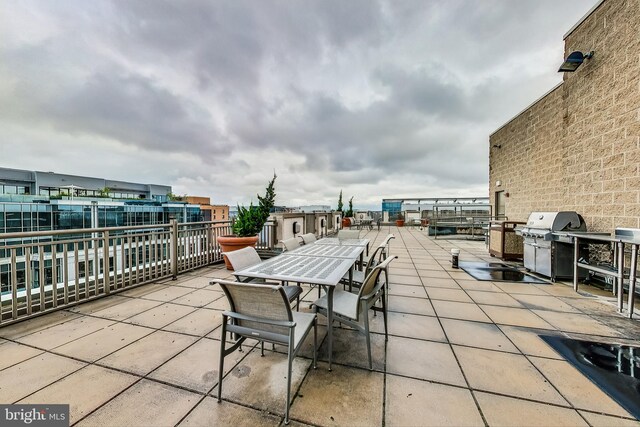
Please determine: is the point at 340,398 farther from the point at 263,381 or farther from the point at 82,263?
the point at 82,263

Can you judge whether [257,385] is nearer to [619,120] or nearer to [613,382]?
[613,382]

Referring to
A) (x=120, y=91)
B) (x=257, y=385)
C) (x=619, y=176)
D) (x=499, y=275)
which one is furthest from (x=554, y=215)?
(x=120, y=91)

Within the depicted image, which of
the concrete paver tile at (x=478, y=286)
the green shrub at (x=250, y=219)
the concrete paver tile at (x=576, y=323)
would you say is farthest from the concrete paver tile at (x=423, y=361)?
the green shrub at (x=250, y=219)

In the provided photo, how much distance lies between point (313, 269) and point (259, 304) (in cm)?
77

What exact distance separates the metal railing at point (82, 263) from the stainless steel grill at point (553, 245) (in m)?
6.36

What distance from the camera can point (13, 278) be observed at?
2.34 m

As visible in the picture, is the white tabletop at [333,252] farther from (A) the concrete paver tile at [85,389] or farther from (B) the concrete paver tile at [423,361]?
(A) the concrete paver tile at [85,389]

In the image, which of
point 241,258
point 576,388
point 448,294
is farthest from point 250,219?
point 576,388

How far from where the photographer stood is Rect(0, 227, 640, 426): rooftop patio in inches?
51.6

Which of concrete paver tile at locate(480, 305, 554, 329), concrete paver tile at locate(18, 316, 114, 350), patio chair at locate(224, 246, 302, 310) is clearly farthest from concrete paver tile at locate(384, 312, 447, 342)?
concrete paver tile at locate(18, 316, 114, 350)

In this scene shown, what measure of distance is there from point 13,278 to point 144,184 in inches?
1434

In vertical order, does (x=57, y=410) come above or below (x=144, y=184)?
below

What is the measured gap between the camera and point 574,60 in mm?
4070

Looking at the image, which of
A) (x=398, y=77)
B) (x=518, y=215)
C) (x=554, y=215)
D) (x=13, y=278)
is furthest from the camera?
(x=518, y=215)
